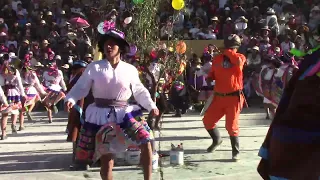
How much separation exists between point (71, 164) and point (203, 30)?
10614 millimetres

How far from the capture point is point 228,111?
26.2 feet

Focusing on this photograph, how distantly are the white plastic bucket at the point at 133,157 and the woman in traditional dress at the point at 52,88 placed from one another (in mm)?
5268

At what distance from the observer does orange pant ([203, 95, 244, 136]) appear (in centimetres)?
793

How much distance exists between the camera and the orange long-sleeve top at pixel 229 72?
26.2ft

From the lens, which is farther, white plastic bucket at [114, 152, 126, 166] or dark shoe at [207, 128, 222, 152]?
dark shoe at [207, 128, 222, 152]

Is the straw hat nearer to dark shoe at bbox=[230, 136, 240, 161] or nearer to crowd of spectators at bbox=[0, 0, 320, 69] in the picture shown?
dark shoe at bbox=[230, 136, 240, 161]

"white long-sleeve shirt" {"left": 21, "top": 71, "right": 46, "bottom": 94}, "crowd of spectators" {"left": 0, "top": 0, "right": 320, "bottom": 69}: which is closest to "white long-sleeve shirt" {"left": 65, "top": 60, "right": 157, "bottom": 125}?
"white long-sleeve shirt" {"left": 21, "top": 71, "right": 46, "bottom": 94}

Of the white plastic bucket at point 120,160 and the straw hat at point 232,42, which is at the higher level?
the straw hat at point 232,42

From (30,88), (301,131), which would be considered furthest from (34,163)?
(301,131)

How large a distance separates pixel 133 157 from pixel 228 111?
4.91 ft

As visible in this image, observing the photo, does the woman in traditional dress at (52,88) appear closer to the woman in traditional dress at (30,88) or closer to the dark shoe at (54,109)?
the dark shoe at (54,109)

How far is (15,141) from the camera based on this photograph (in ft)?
33.3

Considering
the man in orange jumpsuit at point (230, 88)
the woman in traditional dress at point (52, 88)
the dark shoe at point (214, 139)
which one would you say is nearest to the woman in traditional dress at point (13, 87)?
the woman in traditional dress at point (52, 88)

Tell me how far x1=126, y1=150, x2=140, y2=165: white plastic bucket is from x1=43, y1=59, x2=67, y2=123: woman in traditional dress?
5.27 m
